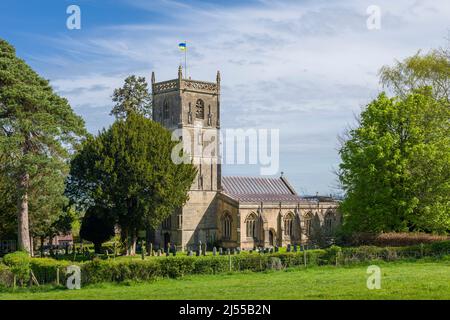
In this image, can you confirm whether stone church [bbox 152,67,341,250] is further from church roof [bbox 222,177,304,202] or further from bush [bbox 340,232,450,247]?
bush [bbox 340,232,450,247]

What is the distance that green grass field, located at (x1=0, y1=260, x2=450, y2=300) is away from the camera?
64.2 feet

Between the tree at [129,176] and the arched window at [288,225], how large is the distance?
55.0 ft

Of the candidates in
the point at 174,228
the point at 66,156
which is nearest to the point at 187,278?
the point at 66,156

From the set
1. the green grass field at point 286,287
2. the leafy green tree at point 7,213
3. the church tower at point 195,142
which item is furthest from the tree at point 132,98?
the green grass field at point 286,287

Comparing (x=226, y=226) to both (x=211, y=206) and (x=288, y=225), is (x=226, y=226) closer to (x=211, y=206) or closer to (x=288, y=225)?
(x=211, y=206)

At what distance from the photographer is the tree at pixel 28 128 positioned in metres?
38.0

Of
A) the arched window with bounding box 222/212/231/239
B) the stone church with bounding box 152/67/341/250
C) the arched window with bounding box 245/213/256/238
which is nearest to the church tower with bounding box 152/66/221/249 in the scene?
the stone church with bounding box 152/67/341/250

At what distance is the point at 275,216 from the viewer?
209 feet

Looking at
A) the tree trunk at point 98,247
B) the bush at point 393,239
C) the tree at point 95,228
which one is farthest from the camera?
the tree trunk at point 98,247

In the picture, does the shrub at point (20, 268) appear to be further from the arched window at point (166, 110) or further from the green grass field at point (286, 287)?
the arched window at point (166, 110)

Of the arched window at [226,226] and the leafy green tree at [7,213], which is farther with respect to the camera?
the arched window at [226,226]

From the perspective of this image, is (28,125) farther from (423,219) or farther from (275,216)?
(275,216)
